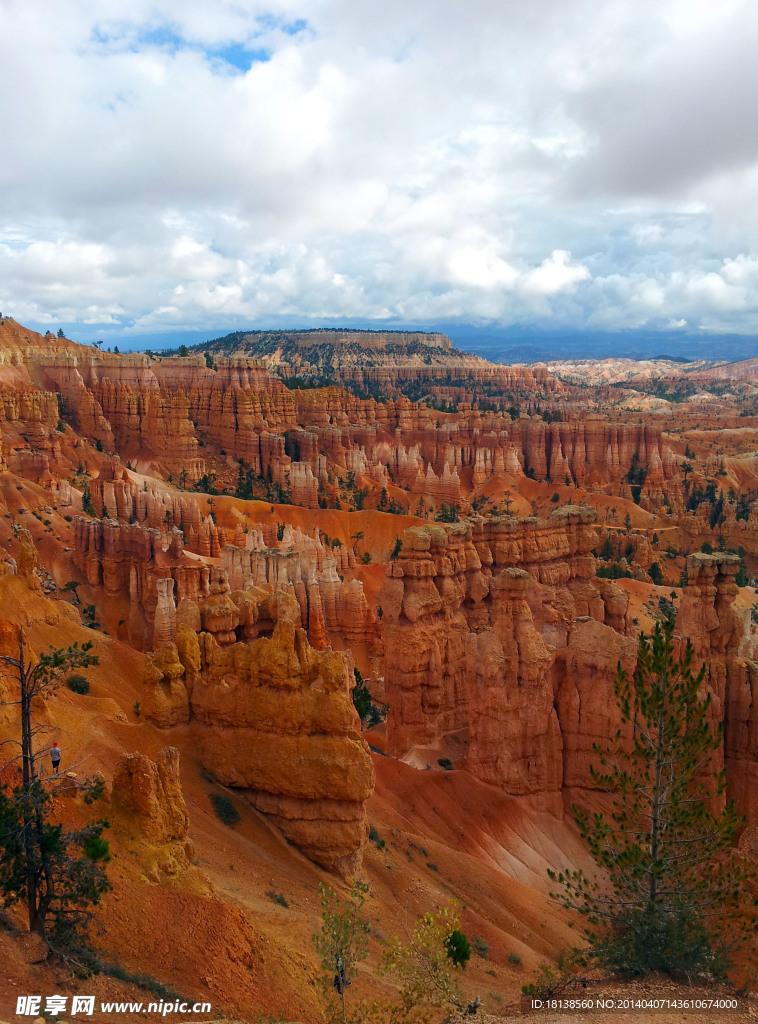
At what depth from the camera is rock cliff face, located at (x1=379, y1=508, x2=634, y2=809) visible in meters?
28.8

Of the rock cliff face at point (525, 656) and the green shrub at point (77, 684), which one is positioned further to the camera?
the rock cliff face at point (525, 656)

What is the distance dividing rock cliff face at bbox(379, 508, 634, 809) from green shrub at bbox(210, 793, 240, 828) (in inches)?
495

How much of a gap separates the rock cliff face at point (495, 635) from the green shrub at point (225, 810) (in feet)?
41.2

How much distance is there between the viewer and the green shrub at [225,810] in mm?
18266

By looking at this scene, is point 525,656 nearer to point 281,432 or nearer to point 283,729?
point 283,729

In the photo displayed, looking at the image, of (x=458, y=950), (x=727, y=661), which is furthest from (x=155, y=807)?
(x=727, y=661)

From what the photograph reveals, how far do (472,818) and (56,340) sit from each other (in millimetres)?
88416

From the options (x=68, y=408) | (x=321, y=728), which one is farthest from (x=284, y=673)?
(x=68, y=408)

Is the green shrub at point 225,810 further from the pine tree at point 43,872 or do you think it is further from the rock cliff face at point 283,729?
the pine tree at point 43,872

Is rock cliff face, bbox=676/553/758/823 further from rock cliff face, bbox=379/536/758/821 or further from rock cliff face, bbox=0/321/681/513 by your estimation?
rock cliff face, bbox=0/321/681/513

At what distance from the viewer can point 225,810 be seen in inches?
728

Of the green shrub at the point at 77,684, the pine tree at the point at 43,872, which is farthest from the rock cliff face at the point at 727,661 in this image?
the pine tree at the point at 43,872

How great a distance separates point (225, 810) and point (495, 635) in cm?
1356

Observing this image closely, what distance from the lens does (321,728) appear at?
1886 centimetres
